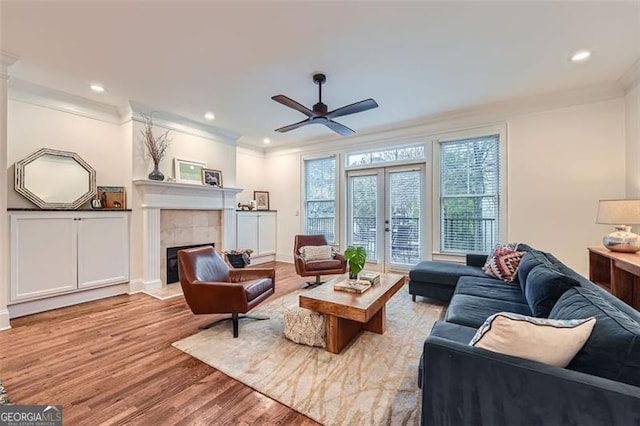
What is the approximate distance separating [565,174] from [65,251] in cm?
660

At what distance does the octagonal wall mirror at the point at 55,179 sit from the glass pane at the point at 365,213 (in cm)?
431

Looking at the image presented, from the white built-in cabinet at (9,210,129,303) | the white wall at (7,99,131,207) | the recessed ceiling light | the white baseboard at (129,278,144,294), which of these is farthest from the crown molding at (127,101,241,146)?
the recessed ceiling light

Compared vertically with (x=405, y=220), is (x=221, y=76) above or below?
above

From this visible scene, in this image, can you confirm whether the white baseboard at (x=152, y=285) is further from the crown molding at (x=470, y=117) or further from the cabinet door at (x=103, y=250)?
the crown molding at (x=470, y=117)

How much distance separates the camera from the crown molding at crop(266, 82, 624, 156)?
3615 millimetres

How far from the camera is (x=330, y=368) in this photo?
85.0 inches

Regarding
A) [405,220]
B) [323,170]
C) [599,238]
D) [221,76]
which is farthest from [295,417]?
[323,170]

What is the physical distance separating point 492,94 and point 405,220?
7.66 feet

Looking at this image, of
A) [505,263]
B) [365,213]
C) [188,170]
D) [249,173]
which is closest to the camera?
[505,263]

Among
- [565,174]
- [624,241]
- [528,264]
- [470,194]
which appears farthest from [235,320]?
[565,174]

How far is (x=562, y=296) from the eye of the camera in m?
1.65

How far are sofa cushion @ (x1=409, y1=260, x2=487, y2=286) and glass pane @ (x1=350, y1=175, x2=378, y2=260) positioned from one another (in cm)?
177

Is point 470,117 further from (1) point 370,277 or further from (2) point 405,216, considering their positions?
(1) point 370,277

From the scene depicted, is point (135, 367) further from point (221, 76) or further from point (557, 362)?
point (221, 76)
